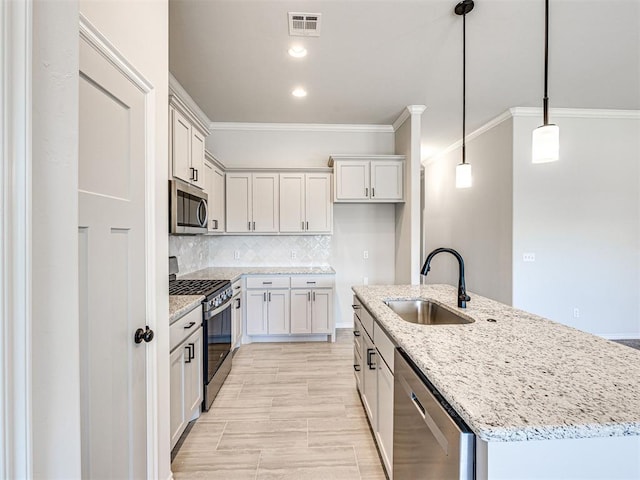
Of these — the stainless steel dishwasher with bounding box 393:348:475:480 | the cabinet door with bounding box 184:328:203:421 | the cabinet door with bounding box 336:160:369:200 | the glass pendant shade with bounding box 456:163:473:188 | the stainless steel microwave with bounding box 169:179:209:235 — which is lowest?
the cabinet door with bounding box 184:328:203:421

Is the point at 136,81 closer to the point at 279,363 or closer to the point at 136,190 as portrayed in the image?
Result: the point at 136,190

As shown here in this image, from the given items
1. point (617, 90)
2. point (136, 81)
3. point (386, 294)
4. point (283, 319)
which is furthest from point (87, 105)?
point (617, 90)

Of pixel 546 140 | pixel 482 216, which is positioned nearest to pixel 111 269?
pixel 546 140

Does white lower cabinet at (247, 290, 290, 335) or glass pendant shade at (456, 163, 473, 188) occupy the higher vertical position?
glass pendant shade at (456, 163, 473, 188)

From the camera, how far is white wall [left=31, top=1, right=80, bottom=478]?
1.67 feet

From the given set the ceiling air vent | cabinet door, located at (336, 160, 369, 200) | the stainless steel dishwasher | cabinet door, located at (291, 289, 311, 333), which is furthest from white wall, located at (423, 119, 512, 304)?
the stainless steel dishwasher

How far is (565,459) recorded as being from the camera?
0.78m

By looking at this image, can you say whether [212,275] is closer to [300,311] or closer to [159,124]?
[300,311]

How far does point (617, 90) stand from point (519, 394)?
14.4 feet

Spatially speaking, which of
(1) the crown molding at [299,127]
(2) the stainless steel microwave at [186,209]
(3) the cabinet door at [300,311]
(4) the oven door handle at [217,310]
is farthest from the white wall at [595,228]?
(2) the stainless steel microwave at [186,209]

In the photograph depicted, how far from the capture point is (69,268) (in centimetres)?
58

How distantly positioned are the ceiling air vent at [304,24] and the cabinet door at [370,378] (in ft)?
7.66

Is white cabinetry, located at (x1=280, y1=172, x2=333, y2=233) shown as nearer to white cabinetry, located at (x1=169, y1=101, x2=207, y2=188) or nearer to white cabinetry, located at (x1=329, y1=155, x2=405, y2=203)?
Result: white cabinetry, located at (x1=329, y1=155, x2=405, y2=203)

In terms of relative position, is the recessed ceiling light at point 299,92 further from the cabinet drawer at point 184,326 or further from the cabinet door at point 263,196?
the cabinet drawer at point 184,326
